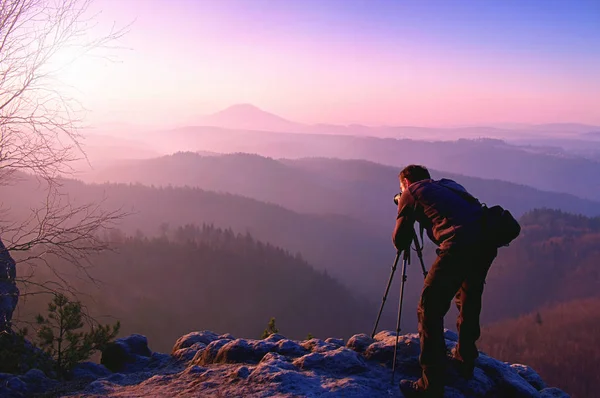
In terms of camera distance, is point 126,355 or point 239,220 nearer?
point 126,355

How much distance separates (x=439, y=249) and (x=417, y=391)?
2032 mm

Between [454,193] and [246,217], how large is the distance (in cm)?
18732

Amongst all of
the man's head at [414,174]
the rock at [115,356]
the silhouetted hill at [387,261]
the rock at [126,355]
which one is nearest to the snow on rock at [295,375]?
the rock at [126,355]

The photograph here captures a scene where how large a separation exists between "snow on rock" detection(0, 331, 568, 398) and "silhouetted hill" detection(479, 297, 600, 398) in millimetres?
86438

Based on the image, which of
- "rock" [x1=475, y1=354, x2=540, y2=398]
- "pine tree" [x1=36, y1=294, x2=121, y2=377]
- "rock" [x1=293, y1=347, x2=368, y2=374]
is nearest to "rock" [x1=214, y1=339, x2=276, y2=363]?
"rock" [x1=293, y1=347, x2=368, y2=374]

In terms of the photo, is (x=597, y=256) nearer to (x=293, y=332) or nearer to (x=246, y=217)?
(x=293, y=332)

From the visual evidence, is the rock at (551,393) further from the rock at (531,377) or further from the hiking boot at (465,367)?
the hiking boot at (465,367)

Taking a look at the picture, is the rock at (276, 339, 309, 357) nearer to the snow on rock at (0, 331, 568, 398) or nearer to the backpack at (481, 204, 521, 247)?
the snow on rock at (0, 331, 568, 398)

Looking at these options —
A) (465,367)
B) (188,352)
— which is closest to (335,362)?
(465,367)

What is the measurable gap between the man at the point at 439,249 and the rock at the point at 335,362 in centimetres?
114

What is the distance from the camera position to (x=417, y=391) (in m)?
5.89

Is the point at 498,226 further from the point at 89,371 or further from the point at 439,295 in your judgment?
the point at 89,371

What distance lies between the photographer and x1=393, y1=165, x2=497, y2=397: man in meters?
5.56

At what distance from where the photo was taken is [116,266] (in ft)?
320
